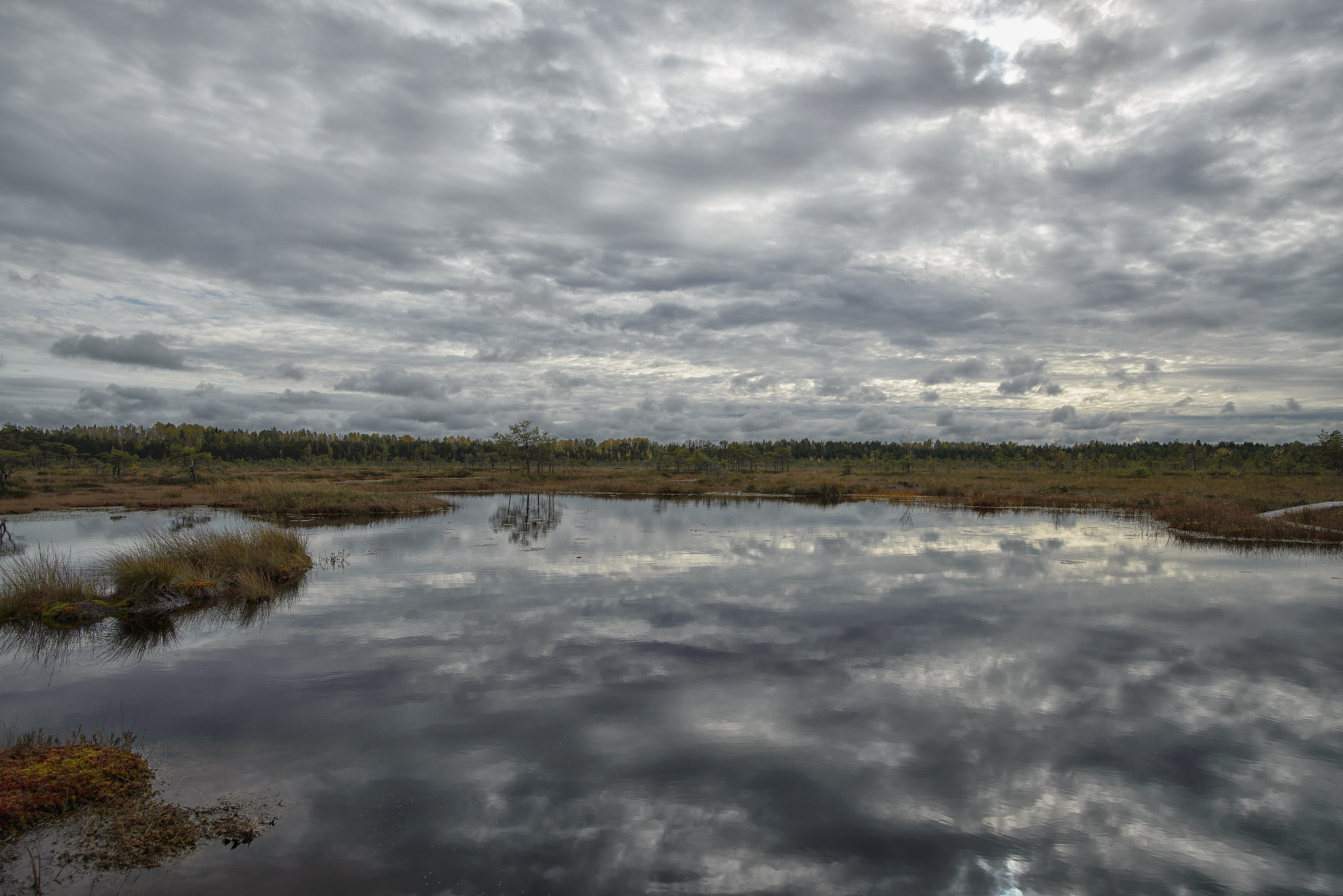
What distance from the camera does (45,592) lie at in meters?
13.8

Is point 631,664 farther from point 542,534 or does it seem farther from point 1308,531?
point 1308,531

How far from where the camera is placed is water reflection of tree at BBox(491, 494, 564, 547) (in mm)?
27131

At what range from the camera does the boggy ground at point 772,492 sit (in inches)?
1330

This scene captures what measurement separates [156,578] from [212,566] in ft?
6.92

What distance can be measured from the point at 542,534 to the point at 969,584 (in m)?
17.0

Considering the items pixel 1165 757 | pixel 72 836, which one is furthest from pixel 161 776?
pixel 1165 757

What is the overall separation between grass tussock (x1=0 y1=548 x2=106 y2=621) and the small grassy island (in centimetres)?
1

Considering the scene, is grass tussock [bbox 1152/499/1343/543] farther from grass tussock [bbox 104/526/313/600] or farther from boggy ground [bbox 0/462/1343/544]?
grass tussock [bbox 104/526/313/600]

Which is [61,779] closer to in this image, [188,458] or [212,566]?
[212,566]

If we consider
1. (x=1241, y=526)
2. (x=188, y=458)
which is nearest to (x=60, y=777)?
(x=1241, y=526)

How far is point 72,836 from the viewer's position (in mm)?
5902

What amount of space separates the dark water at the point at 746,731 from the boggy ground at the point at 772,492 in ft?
66.5

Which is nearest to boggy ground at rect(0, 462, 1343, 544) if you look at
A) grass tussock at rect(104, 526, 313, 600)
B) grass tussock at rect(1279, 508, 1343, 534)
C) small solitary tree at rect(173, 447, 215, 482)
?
grass tussock at rect(1279, 508, 1343, 534)

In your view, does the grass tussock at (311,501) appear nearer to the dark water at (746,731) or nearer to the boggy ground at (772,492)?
the boggy ground at (772,492)
